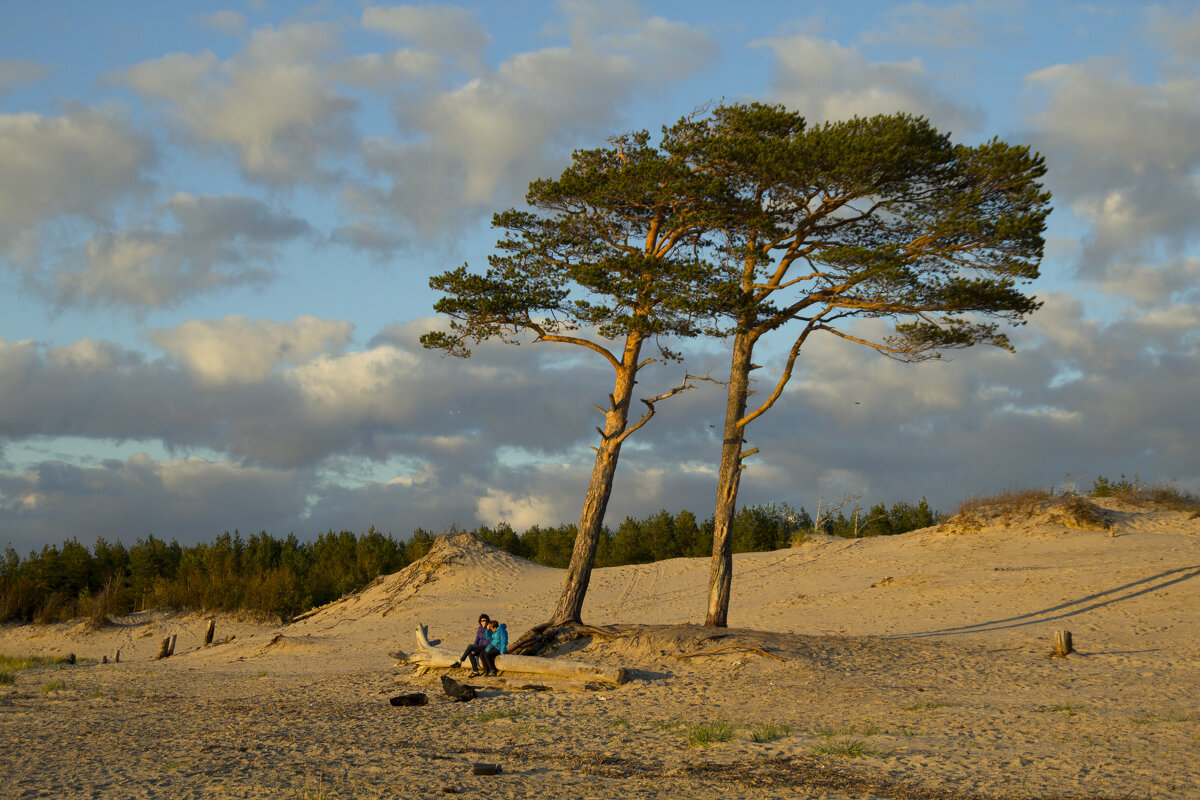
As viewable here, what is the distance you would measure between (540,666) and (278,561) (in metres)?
31.3

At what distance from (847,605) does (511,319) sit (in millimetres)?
12954

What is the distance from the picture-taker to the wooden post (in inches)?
645

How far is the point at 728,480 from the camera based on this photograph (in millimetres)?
17562

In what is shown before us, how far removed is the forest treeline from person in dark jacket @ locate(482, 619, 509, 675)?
2144 cm

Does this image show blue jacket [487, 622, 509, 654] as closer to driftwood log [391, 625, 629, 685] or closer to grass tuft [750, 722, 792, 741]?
driftwood log [391, 625, 629, 685]

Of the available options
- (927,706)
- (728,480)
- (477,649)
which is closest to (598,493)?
(728,480)

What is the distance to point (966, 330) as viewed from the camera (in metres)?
17.1

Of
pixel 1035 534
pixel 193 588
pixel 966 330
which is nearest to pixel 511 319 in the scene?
pixel 966 330

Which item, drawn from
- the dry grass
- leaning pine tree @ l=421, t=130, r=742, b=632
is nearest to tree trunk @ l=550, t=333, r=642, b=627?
leaning pine tree @ l=421, t=130, r=742, b=632

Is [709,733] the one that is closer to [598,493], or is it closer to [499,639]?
[499,639]

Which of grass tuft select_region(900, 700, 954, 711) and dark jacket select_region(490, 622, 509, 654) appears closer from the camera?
grass tuft select_region(900, 700, 954, 711)

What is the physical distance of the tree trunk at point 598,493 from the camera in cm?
1731

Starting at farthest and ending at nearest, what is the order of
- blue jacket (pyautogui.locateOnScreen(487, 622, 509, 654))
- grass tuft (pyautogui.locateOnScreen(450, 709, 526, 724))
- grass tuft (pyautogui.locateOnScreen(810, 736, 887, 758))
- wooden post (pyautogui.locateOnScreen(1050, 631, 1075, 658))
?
wooden post (pyautogui.locateOnScreen(1050, 631, 1075, 658))
blue jacket (pyautogui.locateOnScreen(487, 622, 509, 654))
grass tuft (pyautogui.locateOnScreen(450, 709, 526, 724))
grass tuft (pyautogui.locateOnScreen(810, 736, 887, 758))

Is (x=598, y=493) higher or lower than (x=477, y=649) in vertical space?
higher
